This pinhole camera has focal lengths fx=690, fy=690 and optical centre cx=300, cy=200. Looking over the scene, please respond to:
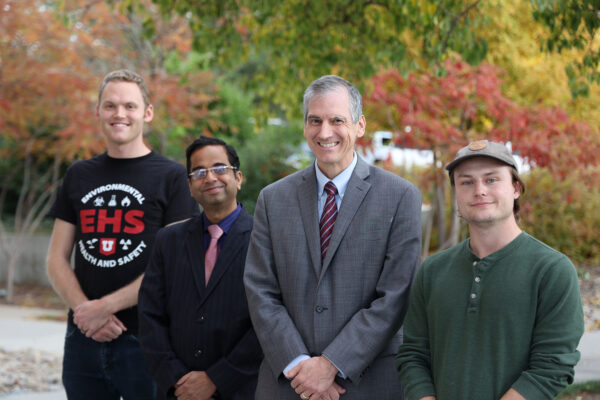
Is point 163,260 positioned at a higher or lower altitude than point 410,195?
lower

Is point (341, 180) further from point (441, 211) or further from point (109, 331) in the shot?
point (441, 211)

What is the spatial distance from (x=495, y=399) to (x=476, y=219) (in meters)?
0.63

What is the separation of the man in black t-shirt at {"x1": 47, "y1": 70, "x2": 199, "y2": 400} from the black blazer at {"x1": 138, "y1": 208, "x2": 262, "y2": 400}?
287 millimetres

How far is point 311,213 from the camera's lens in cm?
297

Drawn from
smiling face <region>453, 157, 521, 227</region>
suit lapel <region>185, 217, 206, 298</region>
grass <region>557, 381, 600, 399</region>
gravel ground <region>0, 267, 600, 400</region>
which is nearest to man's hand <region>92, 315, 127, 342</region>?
suit lapel <region>185, 217, 206, 298</region>

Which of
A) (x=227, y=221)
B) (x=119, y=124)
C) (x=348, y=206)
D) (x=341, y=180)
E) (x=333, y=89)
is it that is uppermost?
(x=333, y=89)

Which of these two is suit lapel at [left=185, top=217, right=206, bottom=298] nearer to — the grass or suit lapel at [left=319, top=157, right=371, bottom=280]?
suit lapel at [left=319, top=157, right=371, bottom=280]

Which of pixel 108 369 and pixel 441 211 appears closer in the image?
pixel 108 369

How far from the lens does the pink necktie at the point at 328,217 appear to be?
9.62ft

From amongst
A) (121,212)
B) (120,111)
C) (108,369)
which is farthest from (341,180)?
(108,369)

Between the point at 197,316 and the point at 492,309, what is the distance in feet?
4.59

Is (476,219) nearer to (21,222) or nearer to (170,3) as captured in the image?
(170,3)

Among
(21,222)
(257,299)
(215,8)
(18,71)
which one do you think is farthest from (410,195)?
(21,222)

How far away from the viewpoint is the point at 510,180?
253 centimetres
